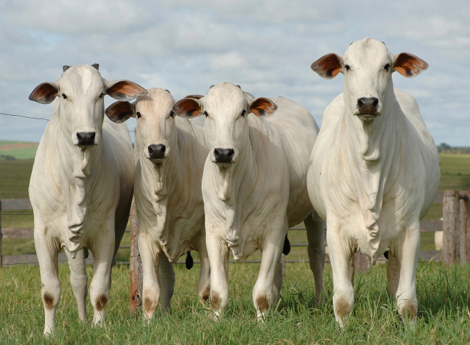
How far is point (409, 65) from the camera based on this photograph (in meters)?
4.96

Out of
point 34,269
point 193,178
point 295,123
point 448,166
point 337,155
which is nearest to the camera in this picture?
point 337,155

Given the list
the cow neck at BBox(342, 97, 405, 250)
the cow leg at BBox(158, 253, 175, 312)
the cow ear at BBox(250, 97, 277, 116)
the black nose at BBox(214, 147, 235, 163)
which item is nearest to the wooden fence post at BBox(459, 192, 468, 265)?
the cow leg at BBox(158, 253, 175, 312)

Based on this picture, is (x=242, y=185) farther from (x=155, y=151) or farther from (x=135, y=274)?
(x=135, y=274)

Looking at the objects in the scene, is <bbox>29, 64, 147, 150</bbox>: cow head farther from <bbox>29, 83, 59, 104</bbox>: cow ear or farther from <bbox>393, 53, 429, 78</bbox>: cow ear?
<bbox>393, 53, 429, 78</bbox>: cow ear

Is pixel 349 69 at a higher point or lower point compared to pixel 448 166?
lower

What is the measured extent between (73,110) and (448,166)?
180 ft

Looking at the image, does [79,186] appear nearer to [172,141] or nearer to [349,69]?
[172,141]

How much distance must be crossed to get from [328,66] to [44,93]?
2582 mm

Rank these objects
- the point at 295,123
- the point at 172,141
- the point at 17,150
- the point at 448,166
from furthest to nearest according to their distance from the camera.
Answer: the point at 448,166
the point at 17,150
the point at 295,123
the point at 172,141

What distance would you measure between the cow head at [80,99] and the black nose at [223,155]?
100 centimetres

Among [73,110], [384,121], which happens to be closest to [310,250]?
[384,121]

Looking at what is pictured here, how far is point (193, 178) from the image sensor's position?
20.6 feet

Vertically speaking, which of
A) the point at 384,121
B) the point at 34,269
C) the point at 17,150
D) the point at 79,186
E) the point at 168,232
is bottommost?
the point at 34,269

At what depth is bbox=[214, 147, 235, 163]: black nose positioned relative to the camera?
16.5ft
